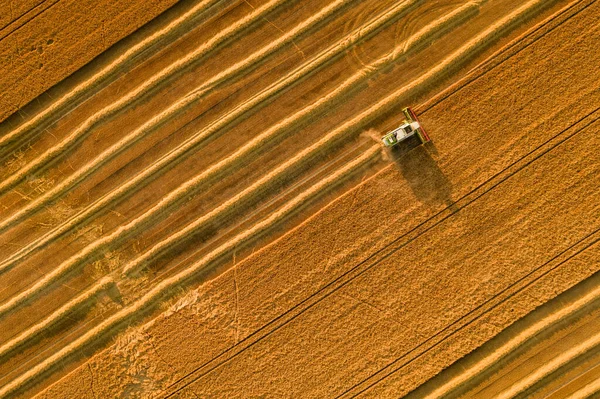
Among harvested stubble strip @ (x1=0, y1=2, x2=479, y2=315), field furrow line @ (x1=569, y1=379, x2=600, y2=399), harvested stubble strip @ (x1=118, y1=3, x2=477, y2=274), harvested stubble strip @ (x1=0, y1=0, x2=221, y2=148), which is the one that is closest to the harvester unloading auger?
harvested stubble strip @ (x1=0, y1=2, x2=479, y2=315)

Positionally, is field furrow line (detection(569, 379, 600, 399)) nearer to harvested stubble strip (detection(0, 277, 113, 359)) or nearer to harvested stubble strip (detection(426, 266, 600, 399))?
harvested stubble strip (detection(426, 266, 600, 399))

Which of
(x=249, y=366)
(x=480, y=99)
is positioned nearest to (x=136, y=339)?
(x=249, y=366)

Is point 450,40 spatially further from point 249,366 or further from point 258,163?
point 249,366

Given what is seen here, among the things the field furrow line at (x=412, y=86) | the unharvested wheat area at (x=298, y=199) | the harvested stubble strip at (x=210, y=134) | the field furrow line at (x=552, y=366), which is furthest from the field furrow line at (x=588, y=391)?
the harvested stubble strip at (x=210, y=134)

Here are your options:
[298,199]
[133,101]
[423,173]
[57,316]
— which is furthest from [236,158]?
[57,316]

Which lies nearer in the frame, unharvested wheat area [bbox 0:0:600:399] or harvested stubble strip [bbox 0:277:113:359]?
unharvested wheat area [bbox 0:0:600:399]
